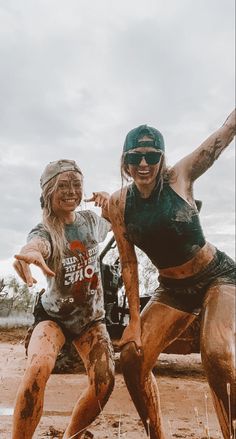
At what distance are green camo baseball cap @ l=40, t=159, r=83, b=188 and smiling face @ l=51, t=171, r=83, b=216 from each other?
0.14 feet

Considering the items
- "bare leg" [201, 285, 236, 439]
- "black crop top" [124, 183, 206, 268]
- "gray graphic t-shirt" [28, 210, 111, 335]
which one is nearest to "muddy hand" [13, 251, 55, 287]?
"gray graphic t-shirt" [28, 210, 111, 335]

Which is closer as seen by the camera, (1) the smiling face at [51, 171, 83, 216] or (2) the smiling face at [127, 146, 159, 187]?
(2) the smiling face at [127, 146, 159, 187]

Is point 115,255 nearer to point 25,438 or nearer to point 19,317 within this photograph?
point 25,438

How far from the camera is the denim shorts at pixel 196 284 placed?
3412 mm

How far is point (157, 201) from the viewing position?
11.4ft

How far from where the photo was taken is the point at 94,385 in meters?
3.64

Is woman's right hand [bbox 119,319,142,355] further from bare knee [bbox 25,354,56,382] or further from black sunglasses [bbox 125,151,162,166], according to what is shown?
black sunglasses [bbox 125,151,162,166]

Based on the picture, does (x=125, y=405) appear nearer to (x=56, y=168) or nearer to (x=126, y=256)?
(x=126, y=256)

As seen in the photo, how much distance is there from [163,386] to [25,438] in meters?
5.13

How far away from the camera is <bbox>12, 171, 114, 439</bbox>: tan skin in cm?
330

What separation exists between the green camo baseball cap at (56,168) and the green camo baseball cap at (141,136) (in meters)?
0.62

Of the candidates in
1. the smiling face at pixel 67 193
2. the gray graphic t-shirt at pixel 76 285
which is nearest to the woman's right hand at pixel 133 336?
the gray graphic t-shirt at pixel 76 285

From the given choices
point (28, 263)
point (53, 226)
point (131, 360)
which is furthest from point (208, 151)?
point (131, 360)

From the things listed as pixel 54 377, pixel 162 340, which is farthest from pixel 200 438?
pixel 54 377
